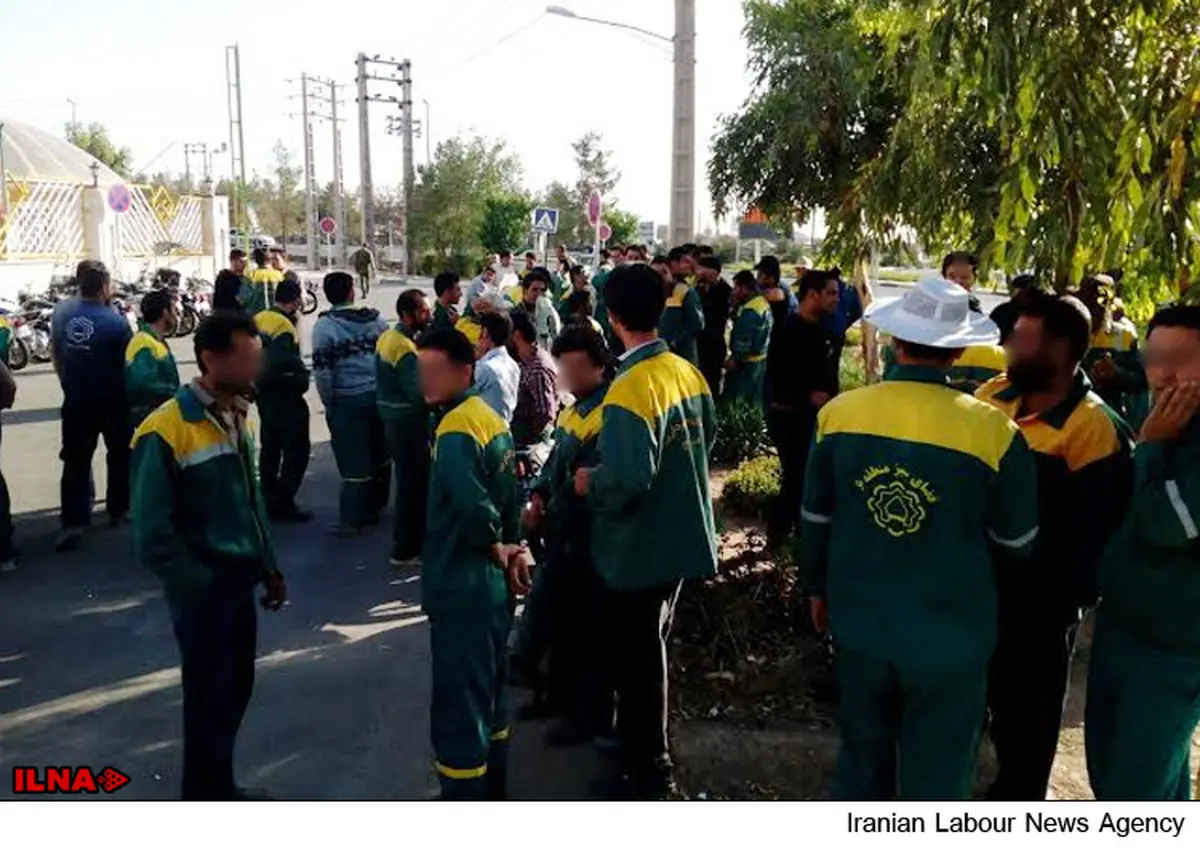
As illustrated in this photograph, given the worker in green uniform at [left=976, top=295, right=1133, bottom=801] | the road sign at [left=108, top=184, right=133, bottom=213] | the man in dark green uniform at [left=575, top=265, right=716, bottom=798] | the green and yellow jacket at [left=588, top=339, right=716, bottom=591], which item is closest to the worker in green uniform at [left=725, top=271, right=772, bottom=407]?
the man in dark green uniform at [left=575, top=265, right=716, bottom=798]

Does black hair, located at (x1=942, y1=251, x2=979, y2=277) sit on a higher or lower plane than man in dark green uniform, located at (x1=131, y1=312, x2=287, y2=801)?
higher

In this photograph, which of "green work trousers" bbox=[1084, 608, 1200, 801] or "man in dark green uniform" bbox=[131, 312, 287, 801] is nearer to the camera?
"green work trousers" bbox=[1084, 608, 1200, 801]

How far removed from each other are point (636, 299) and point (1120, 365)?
3.46 metres

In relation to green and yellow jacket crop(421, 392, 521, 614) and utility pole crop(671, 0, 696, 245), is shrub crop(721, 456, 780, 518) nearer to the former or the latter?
green and yellow jacket crop(421, 392, 521, 614)

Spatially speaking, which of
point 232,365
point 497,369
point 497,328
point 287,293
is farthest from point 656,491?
point 287,293

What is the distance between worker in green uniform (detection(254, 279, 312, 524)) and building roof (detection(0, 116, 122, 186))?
1259 inches

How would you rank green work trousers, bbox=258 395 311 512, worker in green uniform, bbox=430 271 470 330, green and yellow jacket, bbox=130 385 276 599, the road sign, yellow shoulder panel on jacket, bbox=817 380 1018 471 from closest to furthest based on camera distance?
yellow shoulder panel on jacket, bbox=817 380 1018 471 < green and yellow jacket, bbox=130 385 276 599 < green work trousers, bbox=258 395 311 512 < worker in green uniform, bbox=430 271 470 330 < the road sign

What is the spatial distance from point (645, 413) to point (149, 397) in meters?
4.56

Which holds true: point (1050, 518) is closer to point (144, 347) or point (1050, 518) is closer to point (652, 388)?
point (652, 388)

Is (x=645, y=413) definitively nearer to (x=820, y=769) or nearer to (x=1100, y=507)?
(x=1100, y=507)

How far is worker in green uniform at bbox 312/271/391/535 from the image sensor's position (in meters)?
7.34

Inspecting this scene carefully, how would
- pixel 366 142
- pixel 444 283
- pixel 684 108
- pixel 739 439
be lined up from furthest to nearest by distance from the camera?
pixel 366 142 < pixel 684 108 < pixel 739 439 < pixel 444 283

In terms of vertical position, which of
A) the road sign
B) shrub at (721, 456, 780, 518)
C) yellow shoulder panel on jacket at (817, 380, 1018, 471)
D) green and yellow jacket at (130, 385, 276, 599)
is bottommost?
shrub at (721, 456, 780, 518)

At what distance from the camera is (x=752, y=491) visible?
7801mm
